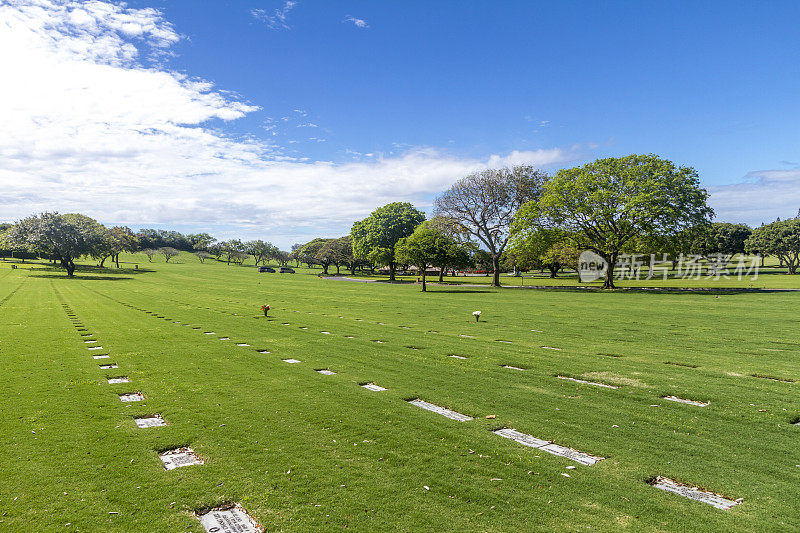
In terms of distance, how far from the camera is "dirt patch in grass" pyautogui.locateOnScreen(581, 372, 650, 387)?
854 cm

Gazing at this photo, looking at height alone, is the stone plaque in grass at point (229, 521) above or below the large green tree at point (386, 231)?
below

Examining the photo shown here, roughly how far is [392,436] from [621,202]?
41.4 m

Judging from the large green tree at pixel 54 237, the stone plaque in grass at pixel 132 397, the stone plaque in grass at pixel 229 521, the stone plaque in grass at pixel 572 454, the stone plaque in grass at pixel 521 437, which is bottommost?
the stone plaque in grass at pixel 132 397

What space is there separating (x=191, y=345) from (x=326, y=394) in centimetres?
699

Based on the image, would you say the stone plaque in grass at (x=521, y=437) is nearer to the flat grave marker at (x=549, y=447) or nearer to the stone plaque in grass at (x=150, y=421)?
the flat grave marker at (x=549, y=447)

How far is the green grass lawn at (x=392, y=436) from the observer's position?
3855mm

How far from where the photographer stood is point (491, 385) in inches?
327

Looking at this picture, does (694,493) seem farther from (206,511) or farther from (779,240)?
(779,240)

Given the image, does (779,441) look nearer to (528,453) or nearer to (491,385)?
(528,453)

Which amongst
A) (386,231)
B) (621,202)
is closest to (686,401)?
(621,202)

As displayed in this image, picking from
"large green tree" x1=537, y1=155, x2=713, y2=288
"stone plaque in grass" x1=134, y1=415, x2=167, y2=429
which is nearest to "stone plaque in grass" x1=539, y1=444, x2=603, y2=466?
"stone plaque in grass" x1=134, y1=415, x2=167, y2=429

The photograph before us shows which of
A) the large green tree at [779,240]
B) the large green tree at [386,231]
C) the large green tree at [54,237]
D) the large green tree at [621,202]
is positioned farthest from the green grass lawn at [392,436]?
the large green tree at [779,240]

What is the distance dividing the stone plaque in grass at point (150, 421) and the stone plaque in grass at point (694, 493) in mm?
6692

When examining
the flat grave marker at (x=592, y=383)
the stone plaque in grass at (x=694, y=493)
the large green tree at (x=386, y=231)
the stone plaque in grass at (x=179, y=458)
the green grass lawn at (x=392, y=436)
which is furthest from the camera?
the large green tree at (x=386, y=231)
